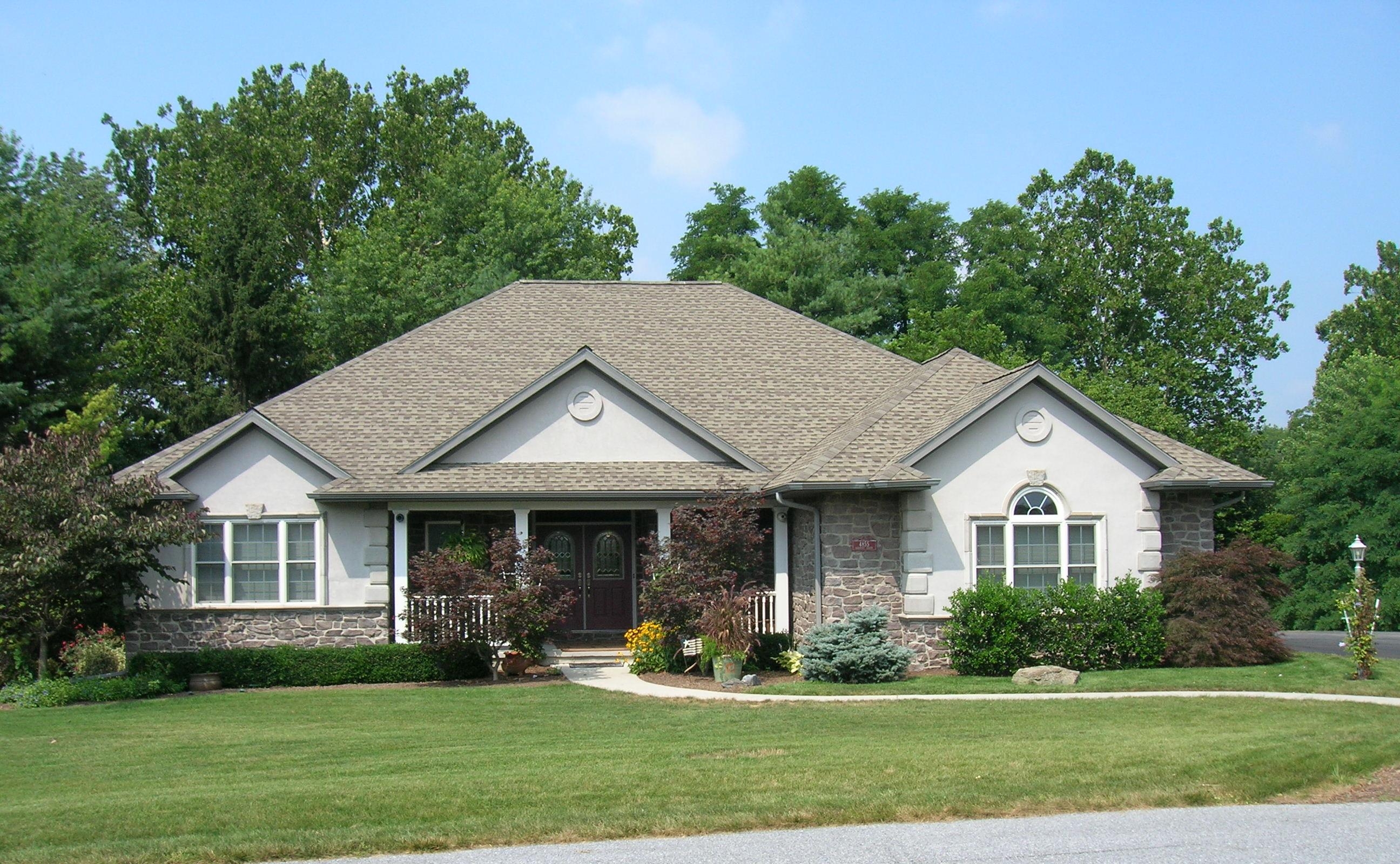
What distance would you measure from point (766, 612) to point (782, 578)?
65 cm

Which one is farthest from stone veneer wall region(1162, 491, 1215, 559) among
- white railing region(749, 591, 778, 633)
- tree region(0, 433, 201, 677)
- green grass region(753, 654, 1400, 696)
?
tree region(0, 433, 201, 677)

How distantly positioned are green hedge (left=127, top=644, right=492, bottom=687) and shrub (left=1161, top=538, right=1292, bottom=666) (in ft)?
34.5

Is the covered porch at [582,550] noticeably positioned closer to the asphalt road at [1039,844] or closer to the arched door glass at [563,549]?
the arched door glass at [563,549]

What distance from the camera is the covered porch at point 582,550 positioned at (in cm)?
2017

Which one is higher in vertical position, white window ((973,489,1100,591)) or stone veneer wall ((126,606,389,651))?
white window ((973,489,1100,591))

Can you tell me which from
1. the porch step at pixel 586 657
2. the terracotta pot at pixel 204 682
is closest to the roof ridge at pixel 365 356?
the terracotta pot at pixel 204 682

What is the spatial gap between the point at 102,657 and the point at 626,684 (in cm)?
895

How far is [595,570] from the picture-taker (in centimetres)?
2409

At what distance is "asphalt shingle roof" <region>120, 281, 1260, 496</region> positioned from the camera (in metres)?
20.6

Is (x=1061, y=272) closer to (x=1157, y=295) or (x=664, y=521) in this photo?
(x=1157, y=295)

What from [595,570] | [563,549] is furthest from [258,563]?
[595,570]

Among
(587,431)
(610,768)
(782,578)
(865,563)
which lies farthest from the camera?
(587,431)

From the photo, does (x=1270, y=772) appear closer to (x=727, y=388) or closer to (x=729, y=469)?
(x=729, y=469)

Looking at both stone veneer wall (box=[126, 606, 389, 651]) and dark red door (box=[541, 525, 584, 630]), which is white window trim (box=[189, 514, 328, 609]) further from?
dark red door (box=[541, 525, 584, 630])
